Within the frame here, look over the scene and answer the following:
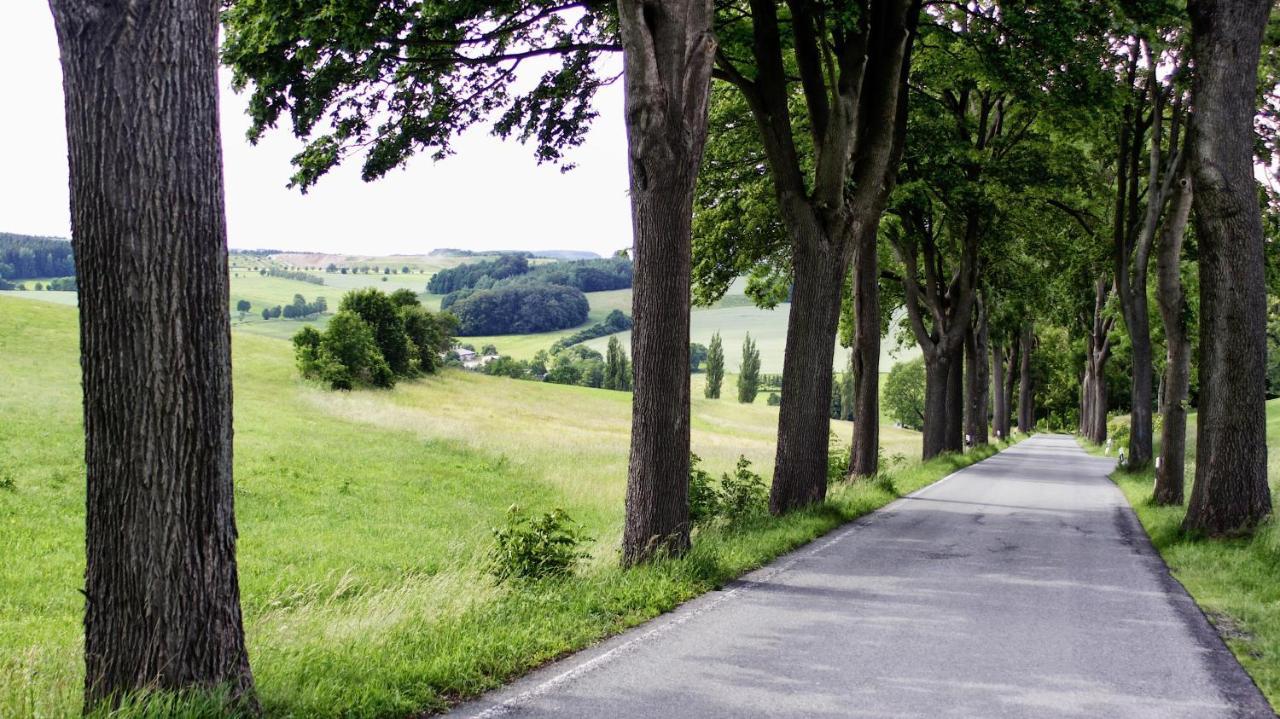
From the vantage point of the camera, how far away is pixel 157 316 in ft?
14.6

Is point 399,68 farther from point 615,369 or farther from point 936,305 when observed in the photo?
point 615,369

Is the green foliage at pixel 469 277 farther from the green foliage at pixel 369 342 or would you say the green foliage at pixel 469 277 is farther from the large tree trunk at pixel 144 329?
the large tree trunk at pixel 144 329

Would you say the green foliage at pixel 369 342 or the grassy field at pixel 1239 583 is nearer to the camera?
the grassy field at pixel 1239 583

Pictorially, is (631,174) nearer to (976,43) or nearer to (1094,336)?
(976,43)

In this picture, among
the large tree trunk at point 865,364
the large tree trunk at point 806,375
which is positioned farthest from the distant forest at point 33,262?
the large tree trunk at point 806,375

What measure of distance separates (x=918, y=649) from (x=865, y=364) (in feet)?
48.7

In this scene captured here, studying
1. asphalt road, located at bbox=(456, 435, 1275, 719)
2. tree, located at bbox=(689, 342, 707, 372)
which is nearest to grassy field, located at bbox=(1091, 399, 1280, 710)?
asphalt road, located at bbox=(456, 435, 1275, 719)

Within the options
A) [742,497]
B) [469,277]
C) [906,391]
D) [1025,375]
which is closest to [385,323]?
[1025,375]

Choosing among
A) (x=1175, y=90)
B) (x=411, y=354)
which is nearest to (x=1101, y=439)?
(x=1175, y=90)

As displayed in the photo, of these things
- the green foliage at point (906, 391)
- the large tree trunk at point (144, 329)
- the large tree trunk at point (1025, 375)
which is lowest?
the green foliage at point (906, 391)

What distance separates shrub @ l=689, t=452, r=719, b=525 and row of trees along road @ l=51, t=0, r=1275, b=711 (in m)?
1.13

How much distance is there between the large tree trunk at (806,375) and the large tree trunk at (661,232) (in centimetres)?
468

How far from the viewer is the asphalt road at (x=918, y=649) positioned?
553cm

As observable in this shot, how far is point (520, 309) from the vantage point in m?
166
